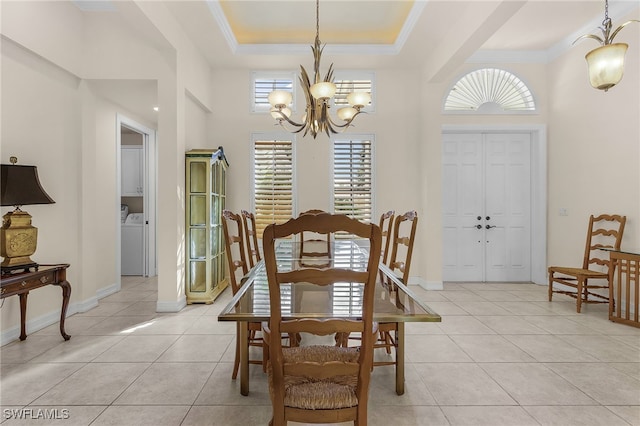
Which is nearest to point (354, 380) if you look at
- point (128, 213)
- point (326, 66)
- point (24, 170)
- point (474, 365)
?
point (474, 365)

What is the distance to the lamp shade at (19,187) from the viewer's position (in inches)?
102

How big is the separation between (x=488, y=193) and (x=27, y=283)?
5.76 m

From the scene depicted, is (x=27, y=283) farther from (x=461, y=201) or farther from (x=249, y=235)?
(x=461, y=201)

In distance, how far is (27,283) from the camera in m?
2.62

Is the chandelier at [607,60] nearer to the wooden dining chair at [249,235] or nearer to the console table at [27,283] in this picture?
the wooden dining chair at [249,235]

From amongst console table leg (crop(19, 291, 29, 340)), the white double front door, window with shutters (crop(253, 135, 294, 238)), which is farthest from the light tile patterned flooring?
window with shutters (crop(253, 135, 294, 238))

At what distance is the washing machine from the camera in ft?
18.0

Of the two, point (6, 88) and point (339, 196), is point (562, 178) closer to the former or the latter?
point (339, 196)

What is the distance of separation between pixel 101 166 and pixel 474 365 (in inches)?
190

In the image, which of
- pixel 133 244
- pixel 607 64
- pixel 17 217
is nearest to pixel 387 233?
pixel 607 64

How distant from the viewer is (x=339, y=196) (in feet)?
16.6

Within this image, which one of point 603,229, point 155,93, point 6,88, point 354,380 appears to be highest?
point 155,93

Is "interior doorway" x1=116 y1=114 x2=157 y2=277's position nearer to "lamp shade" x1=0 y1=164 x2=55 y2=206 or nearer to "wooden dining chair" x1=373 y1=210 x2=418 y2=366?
"lamp shade" x1=0 y1=164 x2=55 y2=206

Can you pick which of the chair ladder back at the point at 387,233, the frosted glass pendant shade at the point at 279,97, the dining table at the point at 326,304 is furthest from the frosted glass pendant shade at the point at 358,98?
the dining table at the point at 326,304
